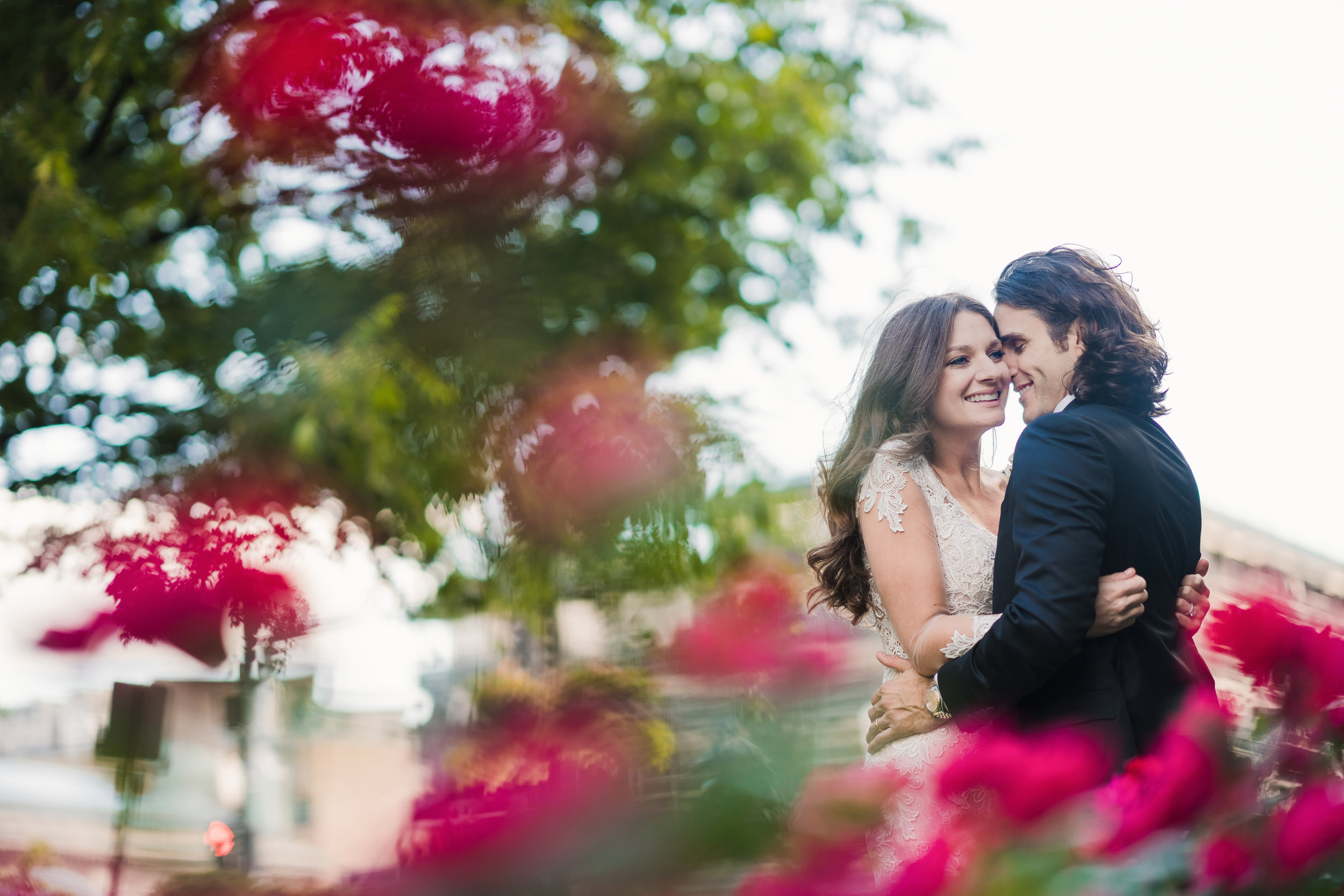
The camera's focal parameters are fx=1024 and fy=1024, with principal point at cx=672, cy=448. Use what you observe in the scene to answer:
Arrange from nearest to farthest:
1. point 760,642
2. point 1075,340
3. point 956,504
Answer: point 1075,340 < point 956,504 < point 760,642

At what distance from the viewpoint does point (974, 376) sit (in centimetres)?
202

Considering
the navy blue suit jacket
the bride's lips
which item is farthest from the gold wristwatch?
the bride's lips

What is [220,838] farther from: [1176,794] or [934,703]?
[1176,794]

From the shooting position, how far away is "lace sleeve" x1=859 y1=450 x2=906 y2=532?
2000mm

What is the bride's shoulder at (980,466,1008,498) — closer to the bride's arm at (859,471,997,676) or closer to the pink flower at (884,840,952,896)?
the bride's arm at (859,471,997,676)

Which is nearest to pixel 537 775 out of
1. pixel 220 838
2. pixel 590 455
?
pixel 220 838

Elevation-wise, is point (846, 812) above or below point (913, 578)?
below

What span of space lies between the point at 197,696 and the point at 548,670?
3.16 feet

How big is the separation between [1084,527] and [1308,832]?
0.90 metres

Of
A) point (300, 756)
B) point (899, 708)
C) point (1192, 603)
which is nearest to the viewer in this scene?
point (1192, 603)

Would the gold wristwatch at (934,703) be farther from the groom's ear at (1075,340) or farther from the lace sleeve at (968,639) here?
→ the groom's ear at (1075,340)

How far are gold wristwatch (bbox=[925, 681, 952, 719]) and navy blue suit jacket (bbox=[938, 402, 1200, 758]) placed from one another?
0.16 m

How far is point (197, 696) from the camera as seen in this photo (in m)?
1.55

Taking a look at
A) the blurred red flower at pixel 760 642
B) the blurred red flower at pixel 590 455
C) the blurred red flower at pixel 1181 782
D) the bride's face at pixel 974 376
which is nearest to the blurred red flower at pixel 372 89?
the blurred red flower at pixel 590 455
